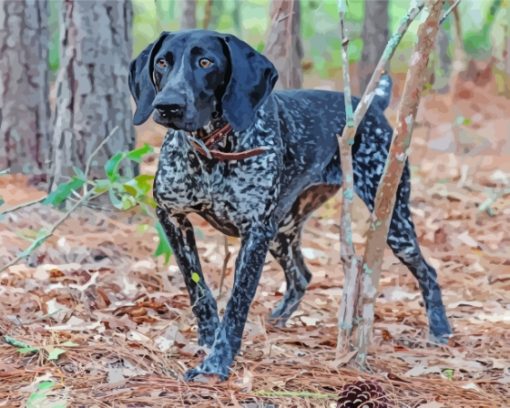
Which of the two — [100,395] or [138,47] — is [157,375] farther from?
[138,47]

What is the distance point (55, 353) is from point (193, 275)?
71 cm

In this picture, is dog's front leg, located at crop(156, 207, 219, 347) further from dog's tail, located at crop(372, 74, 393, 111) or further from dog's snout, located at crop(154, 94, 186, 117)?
dog's tail, located at crop(372, 74, 393, 111)

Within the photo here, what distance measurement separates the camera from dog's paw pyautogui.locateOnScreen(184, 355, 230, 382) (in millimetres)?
4144

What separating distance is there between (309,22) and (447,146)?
33.7 feet

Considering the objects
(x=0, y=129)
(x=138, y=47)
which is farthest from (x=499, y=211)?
(x=138, y=47)

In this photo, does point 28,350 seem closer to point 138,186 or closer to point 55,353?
point 55,353

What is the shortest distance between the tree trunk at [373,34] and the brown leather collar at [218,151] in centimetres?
983

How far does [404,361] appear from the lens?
468 cm

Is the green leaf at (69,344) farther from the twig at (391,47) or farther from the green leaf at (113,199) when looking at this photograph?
the twig at (391,47)

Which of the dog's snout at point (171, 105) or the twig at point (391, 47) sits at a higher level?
the twig at point (391, 47)

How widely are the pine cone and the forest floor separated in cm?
18

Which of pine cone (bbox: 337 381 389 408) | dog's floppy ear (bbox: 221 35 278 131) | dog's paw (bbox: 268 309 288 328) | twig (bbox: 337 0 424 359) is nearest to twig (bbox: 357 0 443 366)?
twig (bbox: 337 0 424 359)

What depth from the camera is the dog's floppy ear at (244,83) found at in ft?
13.7

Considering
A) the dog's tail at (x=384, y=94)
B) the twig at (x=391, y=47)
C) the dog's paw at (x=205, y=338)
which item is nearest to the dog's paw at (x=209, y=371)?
the dog's paw at (x=205, y=338)
